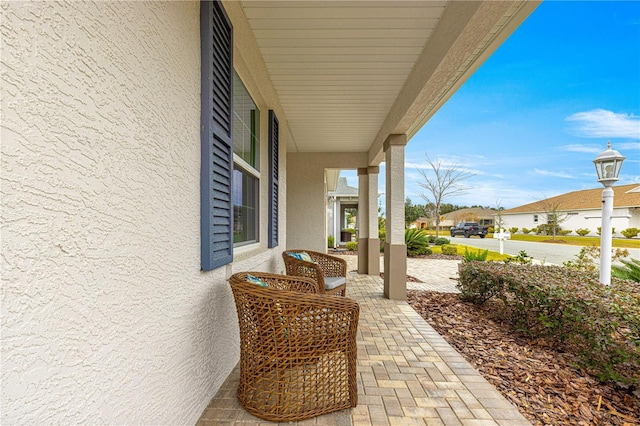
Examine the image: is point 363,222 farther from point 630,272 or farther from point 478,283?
point 630,272

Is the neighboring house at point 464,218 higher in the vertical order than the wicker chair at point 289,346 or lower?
higher

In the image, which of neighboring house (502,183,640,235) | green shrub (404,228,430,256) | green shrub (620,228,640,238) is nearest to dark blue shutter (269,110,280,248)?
green shrub (404,228,430,256)

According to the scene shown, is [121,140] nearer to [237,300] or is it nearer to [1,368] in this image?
[1,368]

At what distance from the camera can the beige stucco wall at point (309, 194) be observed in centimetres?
729

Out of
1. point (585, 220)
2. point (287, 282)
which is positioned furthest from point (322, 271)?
point (585, 220)

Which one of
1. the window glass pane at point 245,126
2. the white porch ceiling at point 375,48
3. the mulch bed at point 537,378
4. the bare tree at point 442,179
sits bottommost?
the mulch bed at point 537,378

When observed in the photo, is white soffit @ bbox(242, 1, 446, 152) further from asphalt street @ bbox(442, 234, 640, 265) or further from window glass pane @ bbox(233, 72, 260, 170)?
asphalt street @ bbox(442, 234, 640, 265)

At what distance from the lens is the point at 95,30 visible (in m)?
0.98

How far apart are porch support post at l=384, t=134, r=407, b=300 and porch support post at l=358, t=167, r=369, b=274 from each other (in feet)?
7.90

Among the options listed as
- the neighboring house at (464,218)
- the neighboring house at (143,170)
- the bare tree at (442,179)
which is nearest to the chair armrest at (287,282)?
the neighboring house at (143,170)

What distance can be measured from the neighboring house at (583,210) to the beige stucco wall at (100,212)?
17.8 metres

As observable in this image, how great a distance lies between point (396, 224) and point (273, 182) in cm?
216

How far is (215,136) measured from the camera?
1924 mm

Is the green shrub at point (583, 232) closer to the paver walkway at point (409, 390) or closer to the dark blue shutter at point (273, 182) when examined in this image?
the paver walkway at point (409, 390)
